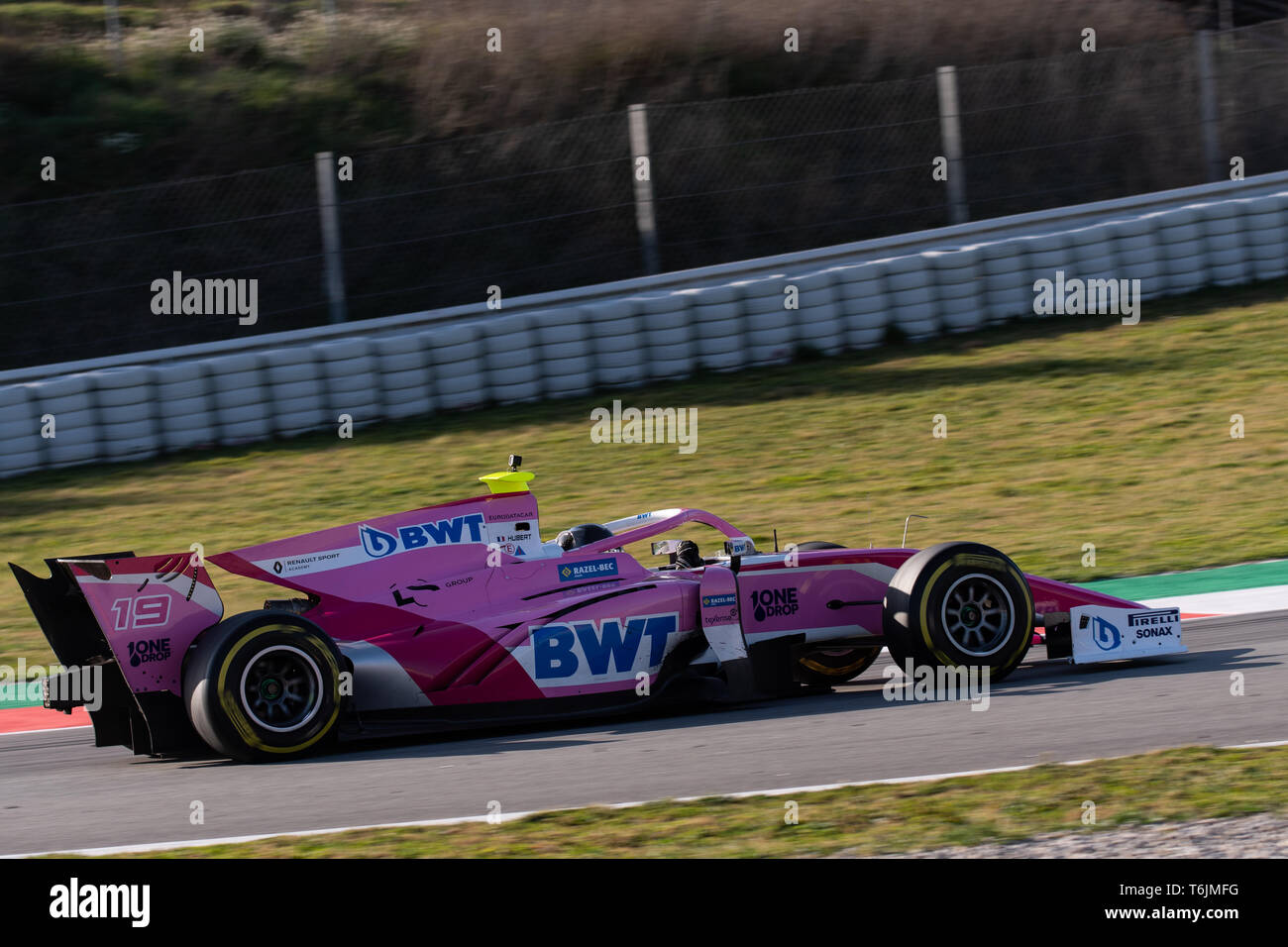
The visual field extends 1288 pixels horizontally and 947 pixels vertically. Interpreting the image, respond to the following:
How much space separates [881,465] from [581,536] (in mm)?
4999

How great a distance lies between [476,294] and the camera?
1481 centimetres

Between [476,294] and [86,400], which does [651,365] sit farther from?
[86,400]

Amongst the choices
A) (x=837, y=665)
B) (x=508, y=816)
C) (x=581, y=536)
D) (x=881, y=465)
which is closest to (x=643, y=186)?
(x=881, y=465)

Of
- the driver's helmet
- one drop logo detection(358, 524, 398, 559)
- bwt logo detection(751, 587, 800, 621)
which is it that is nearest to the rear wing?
one drop logo detection(358, 524, 398, 559)

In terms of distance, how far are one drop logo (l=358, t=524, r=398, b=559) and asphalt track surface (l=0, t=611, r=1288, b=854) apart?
84 centimetres

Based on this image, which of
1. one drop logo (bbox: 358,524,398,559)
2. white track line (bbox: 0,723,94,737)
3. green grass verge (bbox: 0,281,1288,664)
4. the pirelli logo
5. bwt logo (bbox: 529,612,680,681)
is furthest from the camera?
green grass verge (bbox: 0,281,1288,664)

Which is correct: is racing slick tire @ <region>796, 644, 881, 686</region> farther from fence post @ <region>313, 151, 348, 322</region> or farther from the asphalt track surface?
fence post @ <region>313, 151, 348, 322</region>

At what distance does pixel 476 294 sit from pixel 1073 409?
5633 millimetres

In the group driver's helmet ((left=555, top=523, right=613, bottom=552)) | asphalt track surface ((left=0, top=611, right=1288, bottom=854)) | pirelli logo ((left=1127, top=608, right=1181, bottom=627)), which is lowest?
asphalt track surface ((left=0, top=611, right=1288, bottom=854))

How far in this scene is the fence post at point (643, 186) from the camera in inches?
549

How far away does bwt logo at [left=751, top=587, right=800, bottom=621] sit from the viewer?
689 cm

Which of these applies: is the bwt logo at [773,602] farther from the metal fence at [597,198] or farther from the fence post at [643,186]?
the metal fence at [597,198]

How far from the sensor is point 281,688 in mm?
6301
